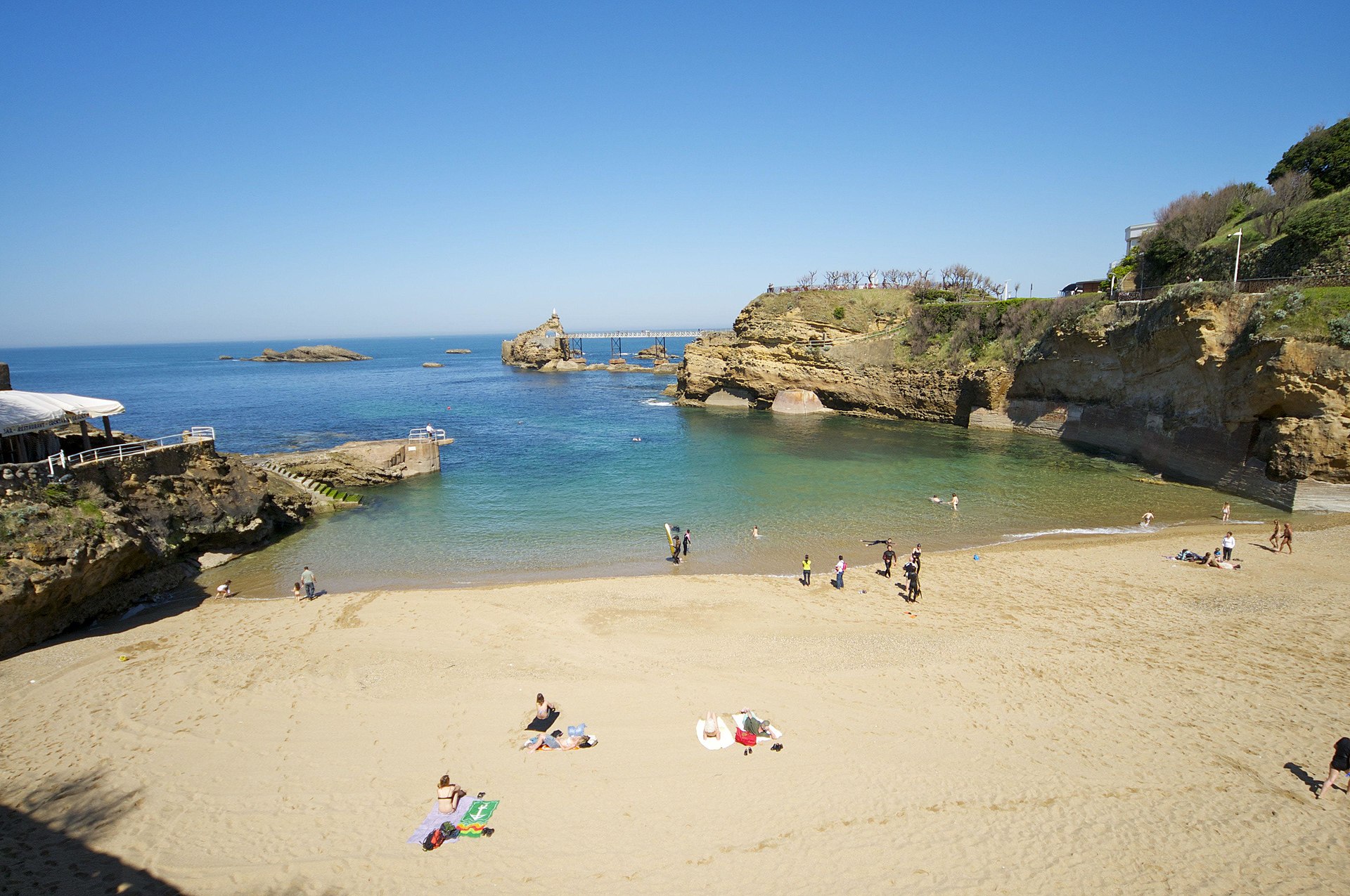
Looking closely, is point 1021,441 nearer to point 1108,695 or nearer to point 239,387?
point 1108,695

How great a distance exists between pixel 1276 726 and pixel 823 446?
90.9 feet

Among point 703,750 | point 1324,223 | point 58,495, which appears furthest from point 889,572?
point 1324,223

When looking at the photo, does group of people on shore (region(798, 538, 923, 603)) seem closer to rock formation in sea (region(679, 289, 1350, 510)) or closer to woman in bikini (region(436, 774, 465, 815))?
woman in bikini (region(436, 774, 465, 815))

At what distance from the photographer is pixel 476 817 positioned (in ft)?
25.9

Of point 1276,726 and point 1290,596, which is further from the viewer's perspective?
point 1290,596

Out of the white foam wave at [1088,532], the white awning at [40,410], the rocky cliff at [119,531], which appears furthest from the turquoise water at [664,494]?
the white awning at [40,410]

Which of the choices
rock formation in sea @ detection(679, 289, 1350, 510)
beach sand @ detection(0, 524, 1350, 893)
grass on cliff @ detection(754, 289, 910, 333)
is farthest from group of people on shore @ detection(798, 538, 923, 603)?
grass on cliff @ detection(754, 289, 910, 333)

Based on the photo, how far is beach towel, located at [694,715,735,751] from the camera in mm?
9320

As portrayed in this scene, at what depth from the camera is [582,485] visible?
27859mm

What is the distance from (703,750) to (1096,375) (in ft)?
118

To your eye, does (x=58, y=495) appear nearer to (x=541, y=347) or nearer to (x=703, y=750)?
(x=703, y=750)

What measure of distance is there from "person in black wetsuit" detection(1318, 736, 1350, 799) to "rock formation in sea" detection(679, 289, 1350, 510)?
18.9 metres

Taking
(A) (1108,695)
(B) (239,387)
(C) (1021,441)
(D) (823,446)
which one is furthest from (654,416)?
(B) (239,387)

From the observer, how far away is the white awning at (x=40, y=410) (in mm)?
14305
